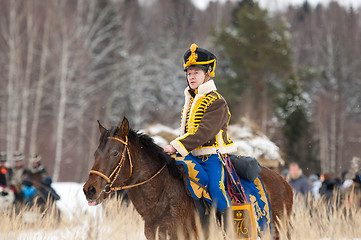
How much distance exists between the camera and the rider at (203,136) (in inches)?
149

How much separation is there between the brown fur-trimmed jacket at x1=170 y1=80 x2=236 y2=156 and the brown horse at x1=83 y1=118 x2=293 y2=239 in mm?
259

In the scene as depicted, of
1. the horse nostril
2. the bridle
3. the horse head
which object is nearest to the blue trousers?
the bridle

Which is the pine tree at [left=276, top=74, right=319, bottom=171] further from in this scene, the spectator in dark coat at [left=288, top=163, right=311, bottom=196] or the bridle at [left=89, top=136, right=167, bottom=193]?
the bridle at [left=89, top=136, right=167, bottom=193]

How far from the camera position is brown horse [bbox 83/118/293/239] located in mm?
3537

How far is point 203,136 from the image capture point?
12.4 feet

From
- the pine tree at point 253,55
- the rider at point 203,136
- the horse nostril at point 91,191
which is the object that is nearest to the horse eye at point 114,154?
the horse nostril at point 91,191

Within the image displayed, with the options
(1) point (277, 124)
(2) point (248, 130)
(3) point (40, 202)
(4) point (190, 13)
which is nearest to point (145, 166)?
(3) point (40, 202)

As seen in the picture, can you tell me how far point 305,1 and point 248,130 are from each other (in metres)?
35.5

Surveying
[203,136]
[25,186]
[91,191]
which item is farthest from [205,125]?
[25,186]

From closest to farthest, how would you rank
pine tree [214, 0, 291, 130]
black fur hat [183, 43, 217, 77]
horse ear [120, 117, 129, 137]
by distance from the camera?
horse ear [120, 117, 129, 137] < black fur hat [183, 43, 217, 77] < pine tree [214, 0, 291, 130]

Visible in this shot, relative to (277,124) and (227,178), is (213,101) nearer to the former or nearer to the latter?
(227,178)

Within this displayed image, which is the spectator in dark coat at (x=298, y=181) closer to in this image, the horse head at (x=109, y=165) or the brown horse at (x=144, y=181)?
the brown horse at (x=144, y=181)

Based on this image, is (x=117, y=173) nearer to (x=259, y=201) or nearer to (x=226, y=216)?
(x=226, y=216)

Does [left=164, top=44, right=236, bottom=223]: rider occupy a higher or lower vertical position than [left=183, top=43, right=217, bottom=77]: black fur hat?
lower
